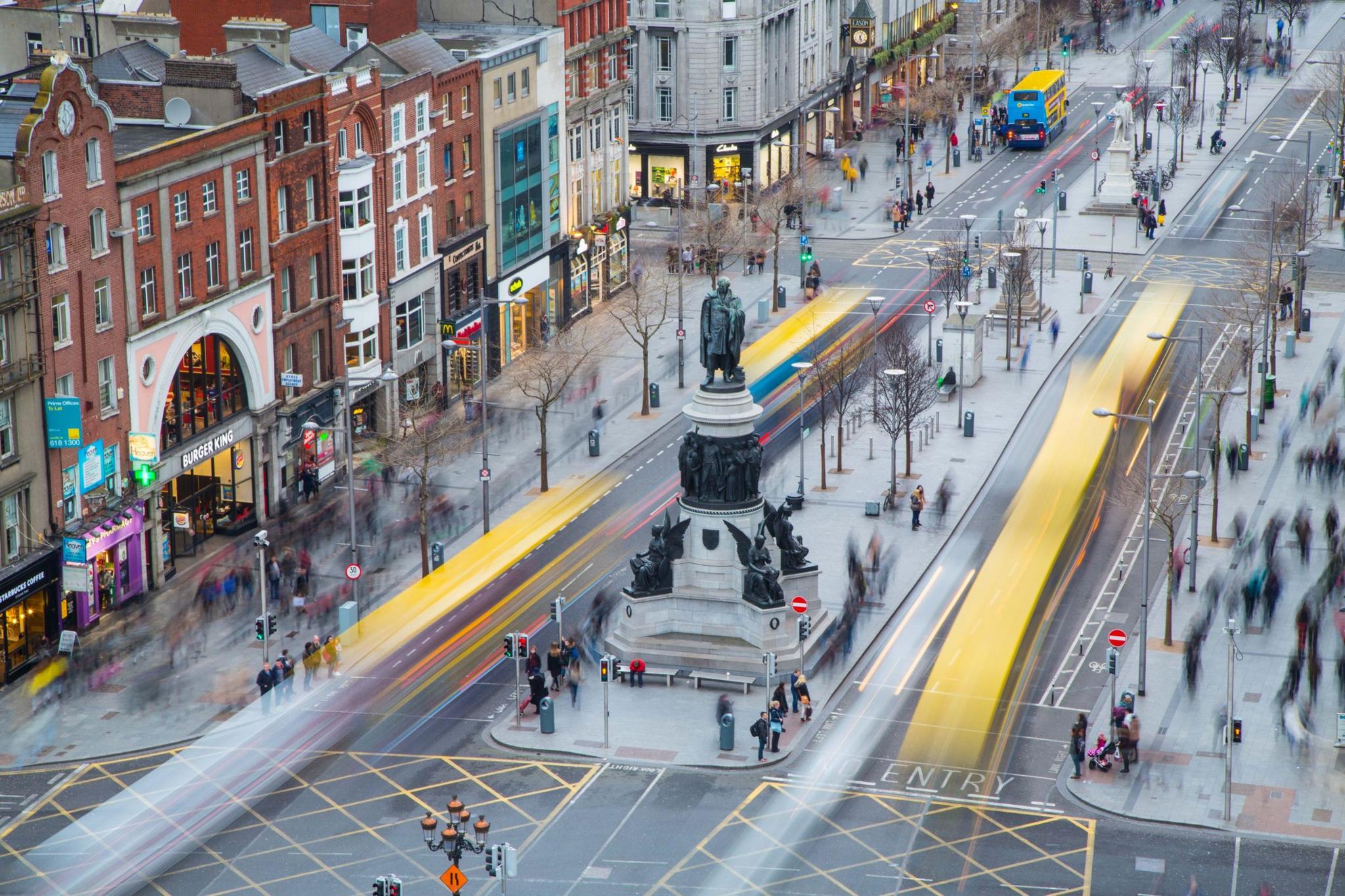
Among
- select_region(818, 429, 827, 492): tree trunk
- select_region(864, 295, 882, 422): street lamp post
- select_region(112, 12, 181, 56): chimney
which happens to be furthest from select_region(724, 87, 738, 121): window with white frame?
select_region(112, 12, 181, 56): chimney

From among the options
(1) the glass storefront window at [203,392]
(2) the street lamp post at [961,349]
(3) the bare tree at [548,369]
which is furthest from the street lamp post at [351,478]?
(2) the street lamp post at [961,349]

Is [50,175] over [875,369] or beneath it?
over

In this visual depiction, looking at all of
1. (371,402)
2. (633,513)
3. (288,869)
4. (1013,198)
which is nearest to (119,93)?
(371,402)

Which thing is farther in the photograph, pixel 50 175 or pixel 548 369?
pixel 548 369

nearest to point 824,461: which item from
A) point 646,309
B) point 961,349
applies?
point 961,349

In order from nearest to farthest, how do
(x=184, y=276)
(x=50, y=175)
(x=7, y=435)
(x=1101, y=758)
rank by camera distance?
(x=1101, y=758) < (x=7, y=435) < (x=50, y=175) < (x=184, y=276)

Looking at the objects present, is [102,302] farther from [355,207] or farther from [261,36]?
[261,36]

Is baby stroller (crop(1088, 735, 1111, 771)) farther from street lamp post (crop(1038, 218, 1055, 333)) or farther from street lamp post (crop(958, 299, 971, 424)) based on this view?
street lamp post (crop(1038, 218, 1055, 333))
